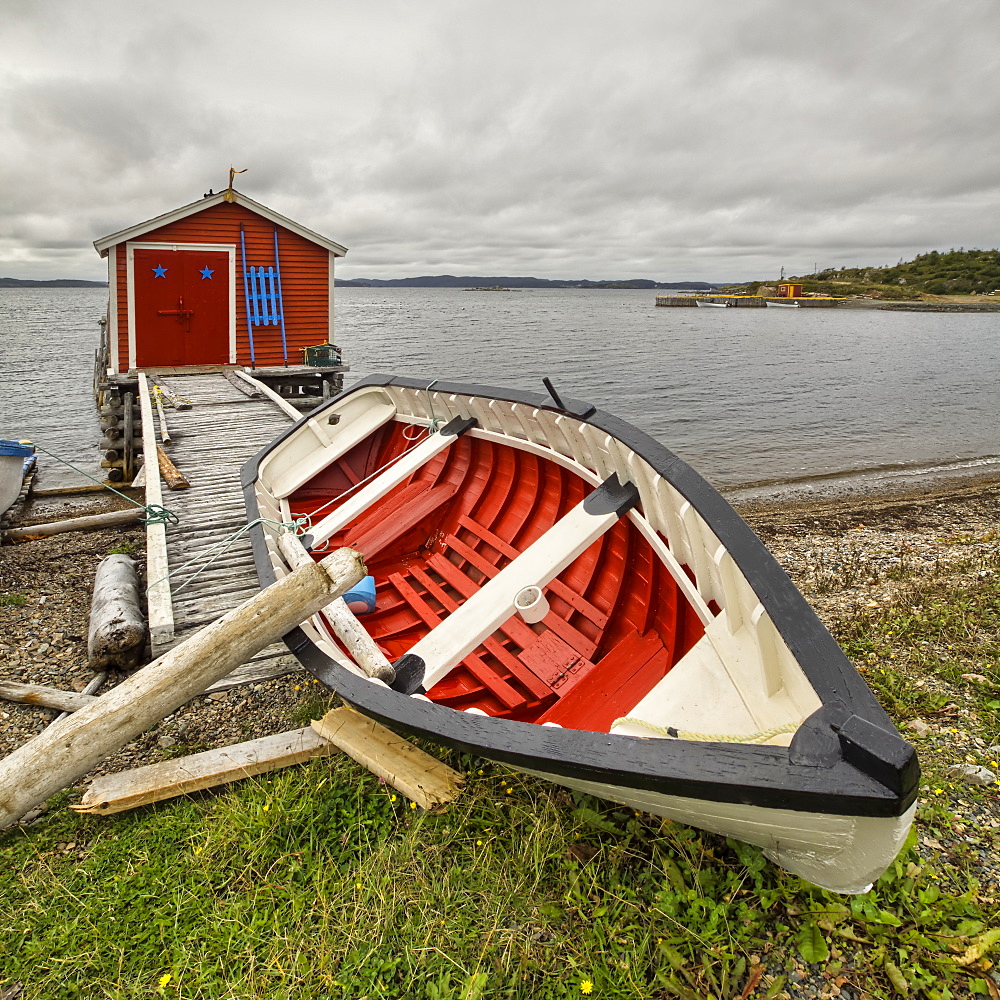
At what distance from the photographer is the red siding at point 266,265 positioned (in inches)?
583

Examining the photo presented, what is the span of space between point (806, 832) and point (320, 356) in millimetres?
16595

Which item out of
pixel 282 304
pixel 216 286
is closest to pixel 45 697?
pixel 216 286

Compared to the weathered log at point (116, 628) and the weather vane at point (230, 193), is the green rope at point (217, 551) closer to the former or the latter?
the weathered log at point (116, 628)

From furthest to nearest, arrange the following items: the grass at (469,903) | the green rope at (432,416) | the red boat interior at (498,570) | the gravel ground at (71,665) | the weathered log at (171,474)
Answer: the weathered log at (171,474)
the green rope at (432,416)
the gravel ground at (71,665)
the red boat interior at (498,570)
the grass at (469,903)

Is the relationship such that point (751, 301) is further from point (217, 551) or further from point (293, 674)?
point (293, 674)

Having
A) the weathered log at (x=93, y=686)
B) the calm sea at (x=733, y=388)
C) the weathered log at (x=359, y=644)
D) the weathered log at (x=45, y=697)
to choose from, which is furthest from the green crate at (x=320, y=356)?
the weathered log at (x=359, y=644)

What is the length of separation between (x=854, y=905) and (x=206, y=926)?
307 centimetres

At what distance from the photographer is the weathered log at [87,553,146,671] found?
566 cm

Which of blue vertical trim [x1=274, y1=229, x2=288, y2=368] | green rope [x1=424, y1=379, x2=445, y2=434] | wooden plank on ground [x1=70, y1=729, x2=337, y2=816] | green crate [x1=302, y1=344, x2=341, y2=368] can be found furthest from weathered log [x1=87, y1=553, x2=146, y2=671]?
blue vertical trim [x1=274, y1=229, x2=288, y2=368]

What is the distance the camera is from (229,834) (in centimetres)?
367

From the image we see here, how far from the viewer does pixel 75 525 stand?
984 centimetres

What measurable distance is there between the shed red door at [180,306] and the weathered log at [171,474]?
782 centimetres

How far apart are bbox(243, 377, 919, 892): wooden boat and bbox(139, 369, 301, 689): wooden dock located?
2.55ft

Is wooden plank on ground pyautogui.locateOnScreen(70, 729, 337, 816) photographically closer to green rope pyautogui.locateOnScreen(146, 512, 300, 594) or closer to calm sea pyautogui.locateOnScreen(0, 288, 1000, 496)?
green rope pyautogui.locateOnScreen(146, 512, 300, 594)
